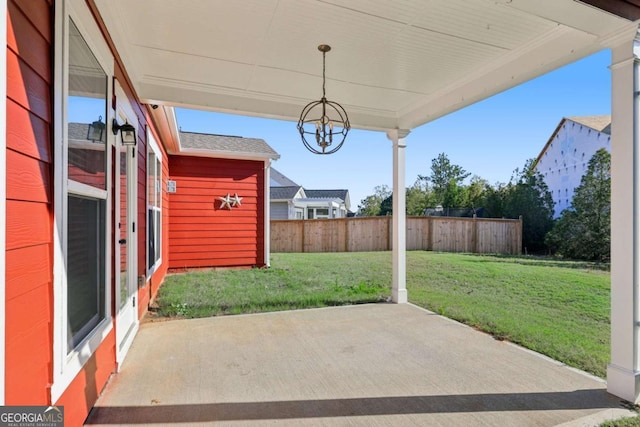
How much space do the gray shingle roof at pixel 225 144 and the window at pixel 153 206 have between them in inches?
79.8

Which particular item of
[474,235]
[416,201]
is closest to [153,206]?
[474,235]

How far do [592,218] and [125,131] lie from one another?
11.7 metres

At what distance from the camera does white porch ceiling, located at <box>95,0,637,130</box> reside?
237 cm

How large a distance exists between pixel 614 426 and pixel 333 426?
1.58 m

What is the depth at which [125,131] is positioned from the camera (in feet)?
9.05

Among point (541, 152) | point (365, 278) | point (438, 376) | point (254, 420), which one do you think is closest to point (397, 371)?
point (438, 376)

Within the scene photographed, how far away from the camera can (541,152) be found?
1681cm

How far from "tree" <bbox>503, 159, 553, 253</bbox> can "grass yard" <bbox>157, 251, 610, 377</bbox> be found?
4369 millimetres

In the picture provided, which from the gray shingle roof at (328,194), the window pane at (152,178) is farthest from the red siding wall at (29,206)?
the gray shingle roof at (328,194)

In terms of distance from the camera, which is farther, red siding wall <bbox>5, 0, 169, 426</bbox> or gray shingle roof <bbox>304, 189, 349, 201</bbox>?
gray shingle roof <bbox>304, 189, 349, 201</bbox>

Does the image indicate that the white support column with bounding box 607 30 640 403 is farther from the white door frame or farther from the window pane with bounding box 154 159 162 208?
the window pane with bounding box 154 159 162 208

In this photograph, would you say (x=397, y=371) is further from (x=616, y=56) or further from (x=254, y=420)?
(x=616, y=56)

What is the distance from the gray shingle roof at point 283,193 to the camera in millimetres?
17492

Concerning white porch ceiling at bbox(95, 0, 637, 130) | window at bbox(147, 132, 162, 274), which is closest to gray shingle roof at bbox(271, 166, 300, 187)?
window at bbox(147, 132, 162, 274)
